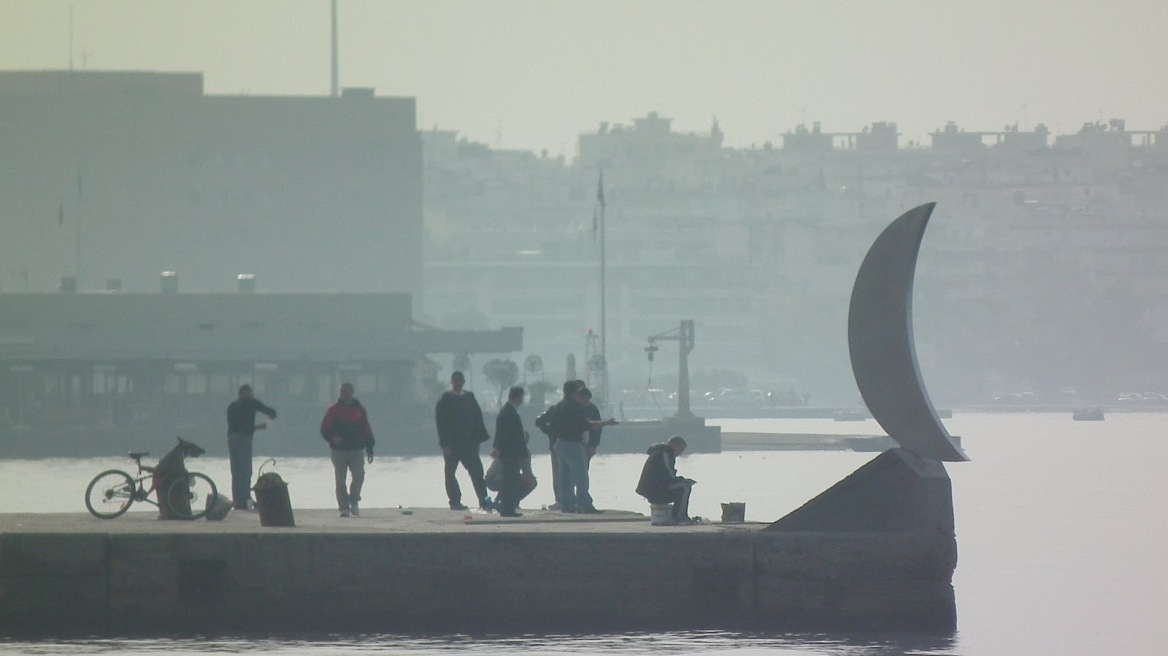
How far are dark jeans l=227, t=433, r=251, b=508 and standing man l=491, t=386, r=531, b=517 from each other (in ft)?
9.02

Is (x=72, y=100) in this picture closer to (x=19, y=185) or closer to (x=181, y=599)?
(x=19, y=185)

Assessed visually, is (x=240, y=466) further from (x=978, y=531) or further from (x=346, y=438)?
(x=978, y=531)

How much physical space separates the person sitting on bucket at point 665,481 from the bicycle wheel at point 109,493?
18.1ft

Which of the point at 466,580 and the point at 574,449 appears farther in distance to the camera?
the point at 574,449

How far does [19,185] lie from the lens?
492 feet

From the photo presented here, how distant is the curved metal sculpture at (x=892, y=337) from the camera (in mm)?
26516

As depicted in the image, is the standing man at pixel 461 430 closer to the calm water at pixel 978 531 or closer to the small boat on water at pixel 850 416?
the calm water at pixel 978 531

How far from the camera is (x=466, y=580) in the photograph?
82.5 feet

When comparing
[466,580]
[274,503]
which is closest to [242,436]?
[274,503]

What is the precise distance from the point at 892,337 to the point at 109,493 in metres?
8.38

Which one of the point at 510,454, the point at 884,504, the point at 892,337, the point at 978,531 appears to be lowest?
the point at 978,531

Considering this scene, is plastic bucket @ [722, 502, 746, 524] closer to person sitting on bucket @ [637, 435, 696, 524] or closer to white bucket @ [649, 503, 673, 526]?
person sitting on bucket @ [637, 435, 696, 524]

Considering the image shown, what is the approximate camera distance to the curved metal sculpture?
26.5m

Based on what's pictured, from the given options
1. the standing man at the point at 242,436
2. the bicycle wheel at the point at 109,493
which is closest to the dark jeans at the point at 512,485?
the standing man at the point at 242,436
